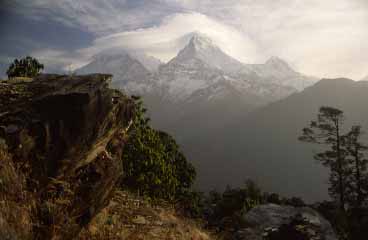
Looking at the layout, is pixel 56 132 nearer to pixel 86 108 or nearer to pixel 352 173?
pixel 86 108

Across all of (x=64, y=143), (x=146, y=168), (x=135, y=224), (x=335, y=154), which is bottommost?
(x=135, y=224)

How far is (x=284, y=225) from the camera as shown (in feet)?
32.6

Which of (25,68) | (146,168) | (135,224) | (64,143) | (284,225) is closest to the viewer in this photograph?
(64,143)

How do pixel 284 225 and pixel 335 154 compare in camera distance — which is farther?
pixel 335 154

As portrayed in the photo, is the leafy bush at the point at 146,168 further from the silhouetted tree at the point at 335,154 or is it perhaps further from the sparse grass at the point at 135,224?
the silhouetted tree at the point at 335,154

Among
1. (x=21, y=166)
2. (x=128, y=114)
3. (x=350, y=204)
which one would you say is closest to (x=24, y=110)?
(x=21, y=166)

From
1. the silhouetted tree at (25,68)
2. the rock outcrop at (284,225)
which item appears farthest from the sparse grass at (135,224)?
the silhouetted tree at (25,68)

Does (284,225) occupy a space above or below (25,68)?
below

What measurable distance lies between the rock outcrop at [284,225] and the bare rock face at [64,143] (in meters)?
5.91

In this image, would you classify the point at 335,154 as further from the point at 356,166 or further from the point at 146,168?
the point at 146,168

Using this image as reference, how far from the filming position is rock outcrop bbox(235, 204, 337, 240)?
938cm

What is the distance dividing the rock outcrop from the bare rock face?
591 centimetres

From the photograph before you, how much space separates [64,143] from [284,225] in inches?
316

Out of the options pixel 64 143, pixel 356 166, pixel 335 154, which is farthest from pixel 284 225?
pixel 356 166
